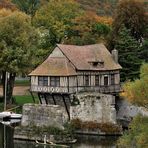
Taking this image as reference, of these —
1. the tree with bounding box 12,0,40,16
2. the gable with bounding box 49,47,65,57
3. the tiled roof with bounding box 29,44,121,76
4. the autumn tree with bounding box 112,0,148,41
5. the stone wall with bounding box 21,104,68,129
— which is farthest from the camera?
the tree with bounding box 12,0,40,16

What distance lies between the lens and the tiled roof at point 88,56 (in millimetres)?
58469

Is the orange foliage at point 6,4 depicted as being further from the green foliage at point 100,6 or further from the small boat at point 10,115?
the small boat at point 10,115

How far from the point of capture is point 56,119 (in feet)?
174

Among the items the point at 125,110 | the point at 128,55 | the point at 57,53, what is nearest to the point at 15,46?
the point at 57,53

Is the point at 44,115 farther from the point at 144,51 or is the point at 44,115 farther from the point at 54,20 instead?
the point at 54,20

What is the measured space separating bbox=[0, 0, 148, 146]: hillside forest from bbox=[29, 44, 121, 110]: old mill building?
251cm

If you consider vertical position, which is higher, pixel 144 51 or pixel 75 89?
pixel 144 51

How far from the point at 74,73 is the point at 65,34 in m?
24.2

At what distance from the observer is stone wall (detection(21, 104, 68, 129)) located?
5288 centimetres

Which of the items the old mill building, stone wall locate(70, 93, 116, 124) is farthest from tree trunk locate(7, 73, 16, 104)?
stone wall locate(70, 93, 116, 124)

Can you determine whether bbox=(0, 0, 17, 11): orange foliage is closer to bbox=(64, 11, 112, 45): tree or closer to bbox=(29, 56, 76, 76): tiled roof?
bbox=(64, 11, 112, 45): tree

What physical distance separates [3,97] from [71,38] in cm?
1410

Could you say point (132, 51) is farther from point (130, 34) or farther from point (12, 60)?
point (12, 60)

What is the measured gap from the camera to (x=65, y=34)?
81125mm
